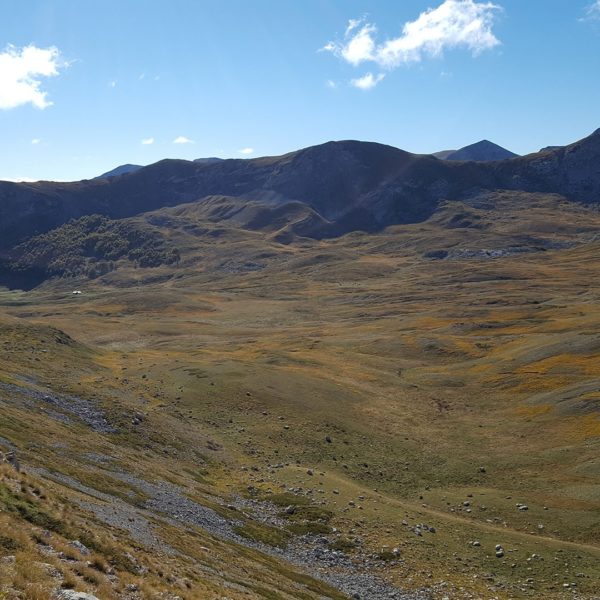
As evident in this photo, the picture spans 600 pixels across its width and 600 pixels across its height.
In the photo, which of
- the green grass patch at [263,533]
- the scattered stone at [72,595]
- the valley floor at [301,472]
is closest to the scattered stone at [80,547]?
the valley floor at [301,472]

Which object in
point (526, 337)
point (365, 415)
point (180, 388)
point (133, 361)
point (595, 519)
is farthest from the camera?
point (526, 337)

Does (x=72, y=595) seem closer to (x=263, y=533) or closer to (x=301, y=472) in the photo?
(x=263, y=533)

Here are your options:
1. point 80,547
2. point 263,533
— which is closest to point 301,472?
point 263,533

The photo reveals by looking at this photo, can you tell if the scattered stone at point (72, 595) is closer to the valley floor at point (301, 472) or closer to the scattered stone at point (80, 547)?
the valley floor at point (301, 472)

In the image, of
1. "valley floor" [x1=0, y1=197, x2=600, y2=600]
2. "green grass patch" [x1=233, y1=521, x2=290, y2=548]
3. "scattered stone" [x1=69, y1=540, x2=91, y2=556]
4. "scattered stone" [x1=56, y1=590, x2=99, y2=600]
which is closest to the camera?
"scattered stone" [x1=56, y1=590, x2=99, y2=600]

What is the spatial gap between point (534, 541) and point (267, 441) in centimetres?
3195

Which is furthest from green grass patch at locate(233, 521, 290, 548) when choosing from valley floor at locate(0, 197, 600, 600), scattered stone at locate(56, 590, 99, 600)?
scattered stone at locate(56, 590, 99, 600)

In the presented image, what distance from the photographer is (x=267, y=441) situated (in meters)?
66.4

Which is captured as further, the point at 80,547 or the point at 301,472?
the point at 301,472

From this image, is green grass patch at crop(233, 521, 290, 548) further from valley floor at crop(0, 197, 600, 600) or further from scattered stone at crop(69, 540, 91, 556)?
scattered stone at crop(69, 540, 91, 556)

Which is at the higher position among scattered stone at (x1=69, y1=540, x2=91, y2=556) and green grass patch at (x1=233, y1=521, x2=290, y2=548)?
scattered stone at (x1=69, y1=540, x2=91, y2=556)

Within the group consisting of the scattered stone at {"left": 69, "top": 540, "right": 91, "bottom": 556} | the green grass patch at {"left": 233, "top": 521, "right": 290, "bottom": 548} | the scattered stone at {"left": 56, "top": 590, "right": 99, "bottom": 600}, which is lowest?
the green grass patch at {"left": 233, "top": 521, "right": 290, "bottom": 548}

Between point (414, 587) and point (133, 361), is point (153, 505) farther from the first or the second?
point (133, 361)

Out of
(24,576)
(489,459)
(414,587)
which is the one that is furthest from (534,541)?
(24,576)
